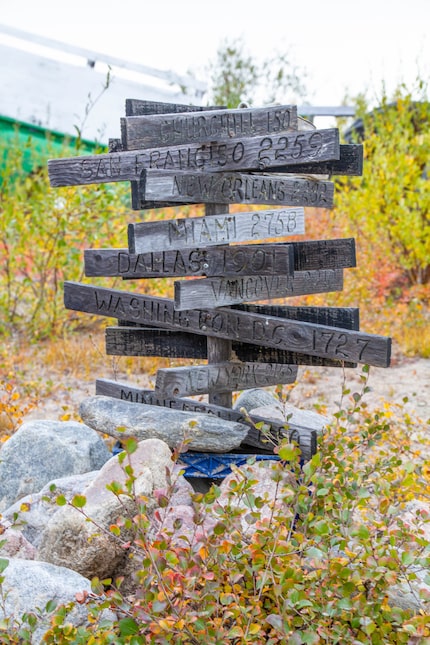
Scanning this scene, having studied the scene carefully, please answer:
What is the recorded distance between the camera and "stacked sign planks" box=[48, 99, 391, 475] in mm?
3324

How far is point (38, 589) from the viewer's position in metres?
2.55

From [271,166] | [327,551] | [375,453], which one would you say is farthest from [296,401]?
[327,551]

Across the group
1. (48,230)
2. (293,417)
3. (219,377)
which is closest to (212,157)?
(219,377)

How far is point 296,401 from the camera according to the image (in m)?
5.88

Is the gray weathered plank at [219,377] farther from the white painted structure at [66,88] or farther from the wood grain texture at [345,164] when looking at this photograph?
the white painted structure at [66,88]

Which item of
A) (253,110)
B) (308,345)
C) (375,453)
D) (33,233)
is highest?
(253,110)

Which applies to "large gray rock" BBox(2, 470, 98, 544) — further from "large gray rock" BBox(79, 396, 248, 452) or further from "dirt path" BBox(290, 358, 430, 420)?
"dirt path" BBox(290, 358, 430, 420)

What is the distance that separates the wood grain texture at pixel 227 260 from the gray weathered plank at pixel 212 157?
389 mm

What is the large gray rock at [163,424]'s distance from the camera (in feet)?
11.3

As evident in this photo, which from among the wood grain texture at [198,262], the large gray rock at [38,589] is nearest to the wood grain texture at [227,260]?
the wood grain texture at [198,262]

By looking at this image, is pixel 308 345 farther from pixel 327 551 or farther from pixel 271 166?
pixel 327 551

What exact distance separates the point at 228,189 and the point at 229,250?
29 centimetres

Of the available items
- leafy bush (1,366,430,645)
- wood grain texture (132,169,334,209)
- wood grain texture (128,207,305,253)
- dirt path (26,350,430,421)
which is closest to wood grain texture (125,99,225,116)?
wood grain texture (132,169,334,209)

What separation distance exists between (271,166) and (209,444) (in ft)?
4.36
